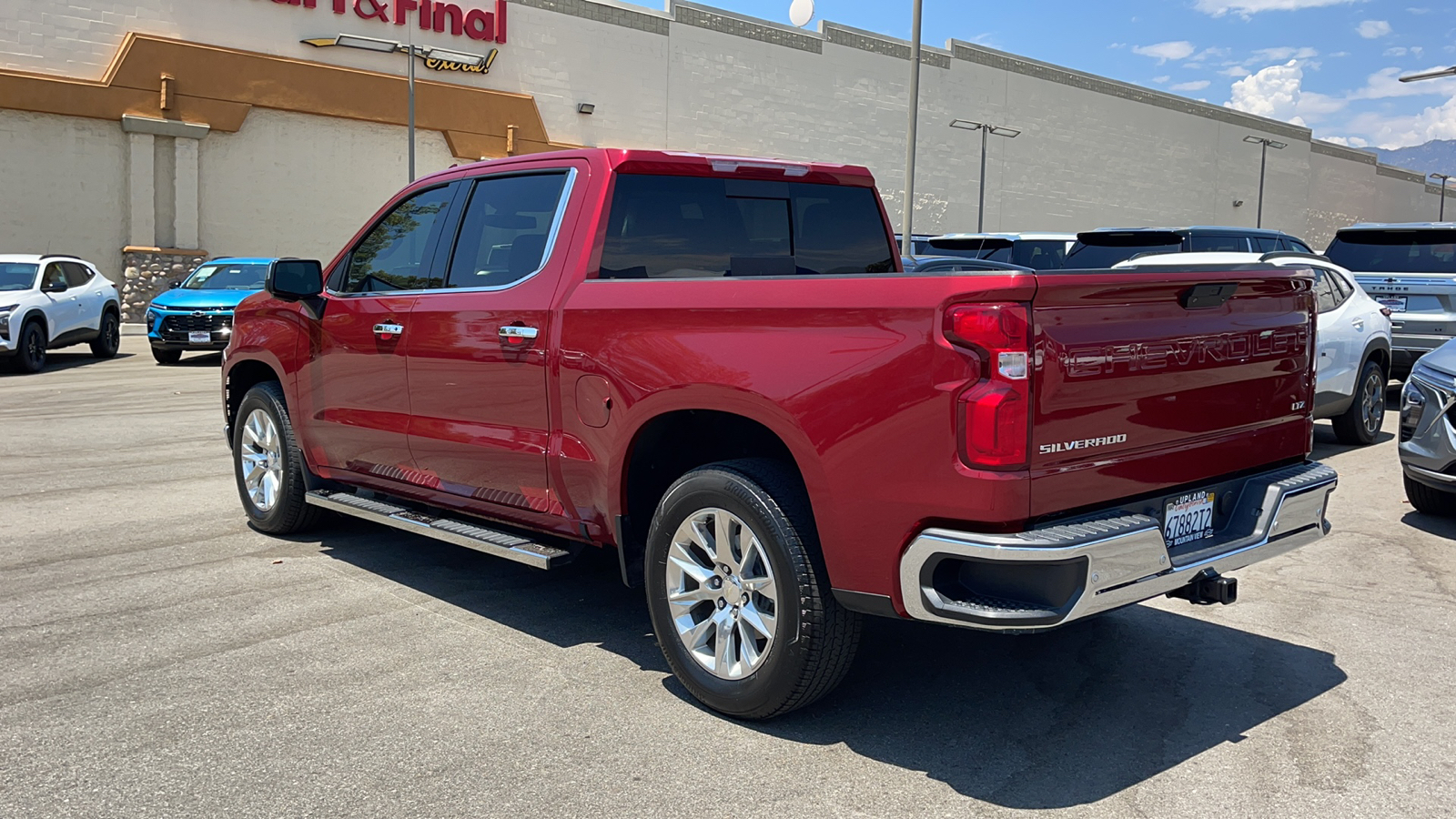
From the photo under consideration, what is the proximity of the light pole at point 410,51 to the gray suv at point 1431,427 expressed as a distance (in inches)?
992

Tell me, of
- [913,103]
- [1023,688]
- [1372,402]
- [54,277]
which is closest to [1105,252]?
[1372,402]

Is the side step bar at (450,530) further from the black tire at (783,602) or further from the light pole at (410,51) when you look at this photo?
the light pole at (410,51)

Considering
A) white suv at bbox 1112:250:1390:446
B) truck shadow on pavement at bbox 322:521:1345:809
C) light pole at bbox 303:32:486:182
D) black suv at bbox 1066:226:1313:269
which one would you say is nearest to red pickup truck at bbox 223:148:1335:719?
truck shadow on pavement at bbox 322:521:1345:809

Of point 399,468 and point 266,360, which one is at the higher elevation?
point 266,360

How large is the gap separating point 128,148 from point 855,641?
29028 mm

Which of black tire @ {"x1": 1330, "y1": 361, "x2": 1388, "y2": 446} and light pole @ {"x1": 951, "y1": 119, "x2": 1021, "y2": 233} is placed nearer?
black tire @ {"x1": 1330, "y1": 361, "x2": 1388, "y2": 446}

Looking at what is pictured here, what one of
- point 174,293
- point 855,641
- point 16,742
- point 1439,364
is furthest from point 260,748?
point 174,293

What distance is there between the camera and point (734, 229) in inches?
205

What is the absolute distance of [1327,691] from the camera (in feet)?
14.7

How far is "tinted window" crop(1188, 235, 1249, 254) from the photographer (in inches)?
541

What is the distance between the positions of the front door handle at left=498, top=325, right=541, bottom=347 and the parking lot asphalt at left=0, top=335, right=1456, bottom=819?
127cm

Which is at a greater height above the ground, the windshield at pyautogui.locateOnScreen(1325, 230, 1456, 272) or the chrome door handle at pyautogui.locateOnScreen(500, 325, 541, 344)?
the windshield at pyautogui.locateOnScreen(1325, 230, 1456, 272)

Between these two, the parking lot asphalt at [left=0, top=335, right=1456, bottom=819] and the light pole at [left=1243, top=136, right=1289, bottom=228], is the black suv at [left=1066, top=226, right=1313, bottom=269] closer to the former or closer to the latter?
the parking lot asphalt at [left=0, top=335, right=1456, bottom=819]

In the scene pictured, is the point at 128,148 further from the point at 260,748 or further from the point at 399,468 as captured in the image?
the point at 260,748
